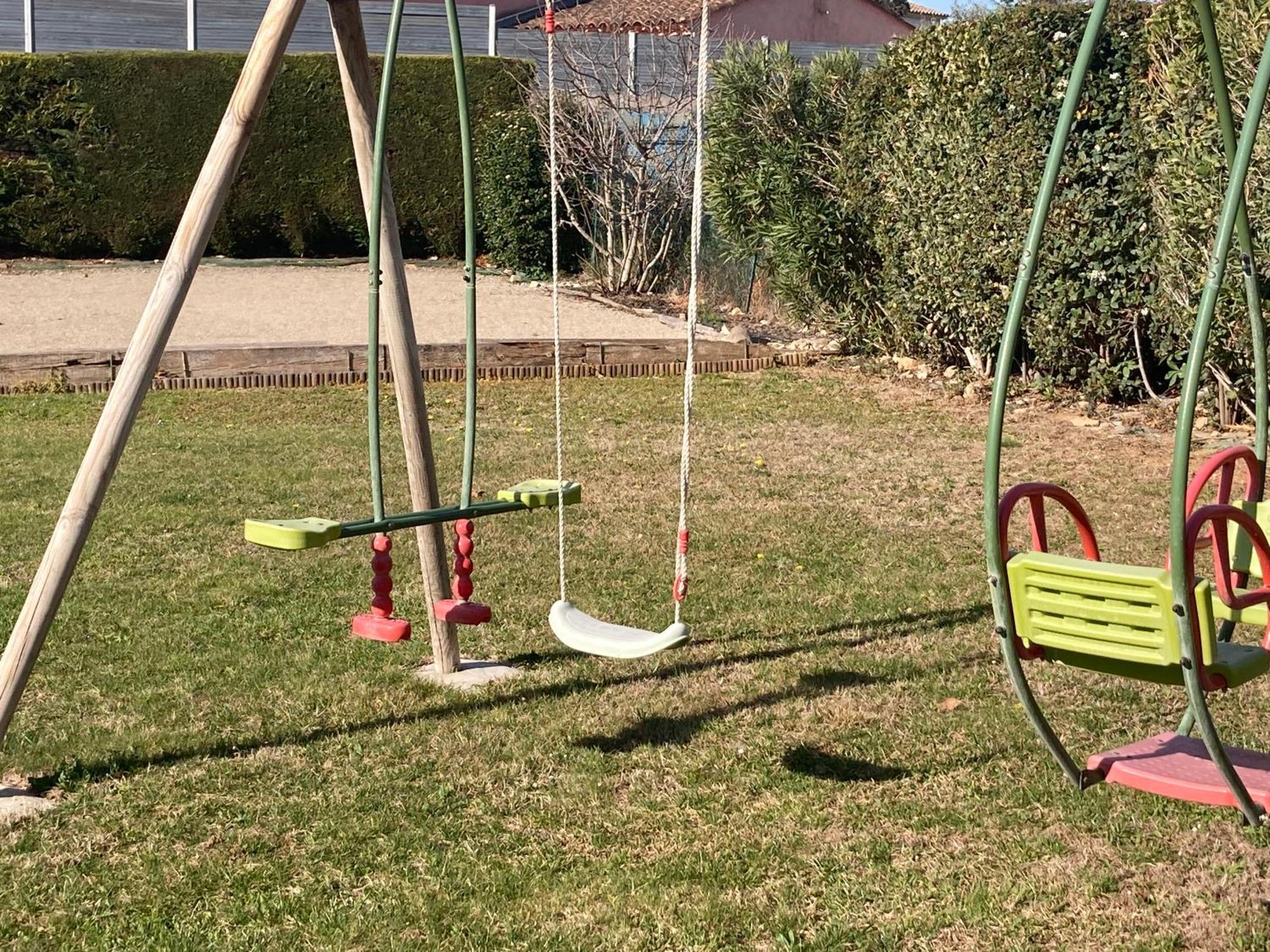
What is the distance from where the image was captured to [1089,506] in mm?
7582

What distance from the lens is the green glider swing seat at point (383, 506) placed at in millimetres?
3990

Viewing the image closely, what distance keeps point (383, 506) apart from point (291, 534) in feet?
1.55

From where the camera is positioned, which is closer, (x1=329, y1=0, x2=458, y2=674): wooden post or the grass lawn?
the grass lawn

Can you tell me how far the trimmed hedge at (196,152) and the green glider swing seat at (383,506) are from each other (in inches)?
556

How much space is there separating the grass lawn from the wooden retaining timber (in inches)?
146

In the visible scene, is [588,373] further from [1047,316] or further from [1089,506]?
[1089,506]

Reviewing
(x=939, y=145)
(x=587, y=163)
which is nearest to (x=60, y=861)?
(x=939, y=145)

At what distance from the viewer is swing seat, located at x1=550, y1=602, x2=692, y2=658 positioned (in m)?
3.85

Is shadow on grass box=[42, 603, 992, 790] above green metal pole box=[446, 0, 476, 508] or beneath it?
beneath

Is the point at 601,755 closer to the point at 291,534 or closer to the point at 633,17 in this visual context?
the point at 291,534

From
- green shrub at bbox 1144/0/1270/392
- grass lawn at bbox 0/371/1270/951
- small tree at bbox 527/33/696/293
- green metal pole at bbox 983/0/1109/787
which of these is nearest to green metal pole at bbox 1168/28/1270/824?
green metal pole at bbox 983/0/1109/787

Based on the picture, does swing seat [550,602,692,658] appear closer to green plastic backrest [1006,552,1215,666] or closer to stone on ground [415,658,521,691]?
stone on ground [415,658,521,691]

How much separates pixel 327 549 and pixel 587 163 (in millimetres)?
10306

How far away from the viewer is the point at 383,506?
4332 millimetres
